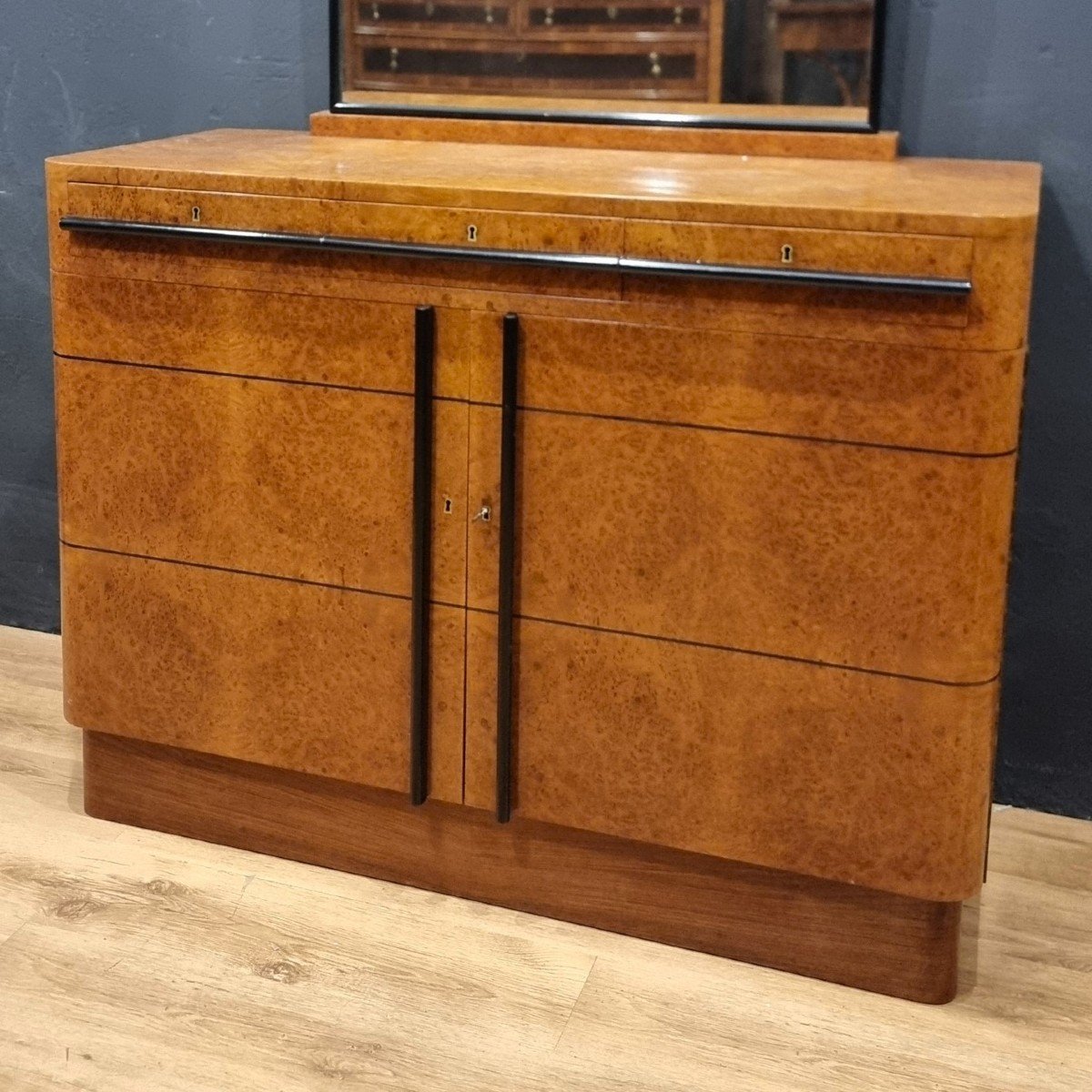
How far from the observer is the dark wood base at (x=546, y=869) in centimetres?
201

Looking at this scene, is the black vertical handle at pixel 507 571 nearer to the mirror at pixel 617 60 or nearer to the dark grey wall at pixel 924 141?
the mirror at pixel 617 60

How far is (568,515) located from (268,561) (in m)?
0.43

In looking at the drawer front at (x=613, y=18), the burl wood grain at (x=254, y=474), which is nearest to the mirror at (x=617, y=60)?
the drawer front at (x=613, y=18)

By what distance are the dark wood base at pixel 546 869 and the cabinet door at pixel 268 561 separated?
74mm

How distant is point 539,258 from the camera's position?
1.89 metres

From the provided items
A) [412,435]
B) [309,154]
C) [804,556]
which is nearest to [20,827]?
[412,435]

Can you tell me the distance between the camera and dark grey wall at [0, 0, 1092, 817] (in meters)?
2.24

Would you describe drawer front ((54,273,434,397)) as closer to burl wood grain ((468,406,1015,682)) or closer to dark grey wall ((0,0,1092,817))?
burl wood grain ((468,406,1015,682))

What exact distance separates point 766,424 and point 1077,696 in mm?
848

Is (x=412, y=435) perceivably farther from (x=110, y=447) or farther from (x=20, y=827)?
(x=20, y=827)

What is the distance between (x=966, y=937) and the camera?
2.15m

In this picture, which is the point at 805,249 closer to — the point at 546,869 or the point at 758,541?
the point at 758,541

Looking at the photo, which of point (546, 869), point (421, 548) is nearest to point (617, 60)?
point (421, 548)

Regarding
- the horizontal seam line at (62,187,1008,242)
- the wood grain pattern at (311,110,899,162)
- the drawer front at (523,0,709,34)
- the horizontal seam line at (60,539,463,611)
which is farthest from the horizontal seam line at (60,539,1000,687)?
the drawer front at (523,0,709,34)
